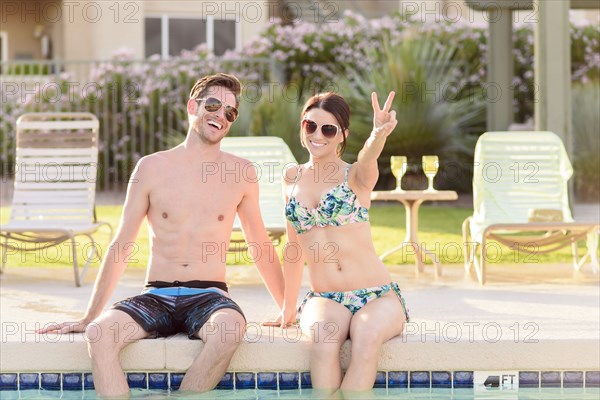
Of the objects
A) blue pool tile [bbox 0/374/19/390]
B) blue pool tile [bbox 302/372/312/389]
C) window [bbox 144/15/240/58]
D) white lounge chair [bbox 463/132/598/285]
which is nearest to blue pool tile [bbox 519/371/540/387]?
blue pool tile [bbox 302/372/312/389]

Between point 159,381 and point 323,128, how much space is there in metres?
1.30

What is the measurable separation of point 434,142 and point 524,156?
5.16m

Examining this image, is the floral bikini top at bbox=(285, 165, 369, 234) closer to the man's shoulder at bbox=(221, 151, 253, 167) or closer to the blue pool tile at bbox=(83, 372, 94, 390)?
the man's shoulder at bbox=(221, 151, 253, 167)

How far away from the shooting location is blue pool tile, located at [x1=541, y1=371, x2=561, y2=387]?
179 inches

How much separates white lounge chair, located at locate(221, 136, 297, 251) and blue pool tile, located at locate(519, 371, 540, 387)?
318 cm

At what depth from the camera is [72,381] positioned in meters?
4.57

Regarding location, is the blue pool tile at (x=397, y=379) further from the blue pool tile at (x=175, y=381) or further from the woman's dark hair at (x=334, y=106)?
the woman's dark hair at (x=334, y=106)

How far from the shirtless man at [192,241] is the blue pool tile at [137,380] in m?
0.18

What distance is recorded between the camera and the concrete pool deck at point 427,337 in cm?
445

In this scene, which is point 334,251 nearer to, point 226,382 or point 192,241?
point 192,241

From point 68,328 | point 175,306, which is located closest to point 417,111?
point 175,306

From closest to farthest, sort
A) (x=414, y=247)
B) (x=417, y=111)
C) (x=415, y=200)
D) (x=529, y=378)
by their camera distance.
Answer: (x=529, y=378) < (x=414, y=247) < (x=415, y=200) < (x=417, y=111)

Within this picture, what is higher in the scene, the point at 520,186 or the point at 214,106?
the point at 214,106

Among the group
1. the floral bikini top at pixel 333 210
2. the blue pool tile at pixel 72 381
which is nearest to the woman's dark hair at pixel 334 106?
the floral bikini top at pixel 333 210
